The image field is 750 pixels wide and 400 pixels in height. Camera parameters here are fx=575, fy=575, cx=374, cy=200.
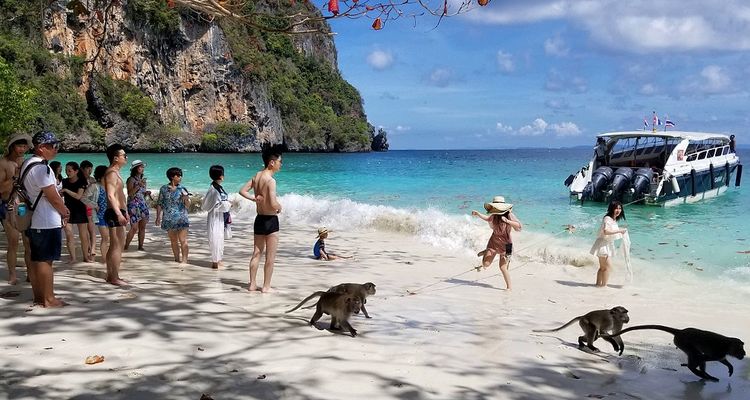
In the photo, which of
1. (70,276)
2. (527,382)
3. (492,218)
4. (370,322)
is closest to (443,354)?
(527,382)

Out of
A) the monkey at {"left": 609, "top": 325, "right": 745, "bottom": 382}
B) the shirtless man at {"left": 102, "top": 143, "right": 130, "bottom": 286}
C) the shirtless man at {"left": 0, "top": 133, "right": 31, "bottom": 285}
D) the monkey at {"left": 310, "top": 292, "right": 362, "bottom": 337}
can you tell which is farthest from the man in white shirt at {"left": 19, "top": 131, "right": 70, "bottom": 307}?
the monkey at {"left": 609, "top": 325, "right": 745, "bottom": 382}

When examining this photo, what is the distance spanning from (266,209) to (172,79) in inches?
2832

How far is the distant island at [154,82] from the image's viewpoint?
57250 millimetres

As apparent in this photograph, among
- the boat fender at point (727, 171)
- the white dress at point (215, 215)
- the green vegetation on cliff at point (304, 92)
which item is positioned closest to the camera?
the white dress at point (215, 215)

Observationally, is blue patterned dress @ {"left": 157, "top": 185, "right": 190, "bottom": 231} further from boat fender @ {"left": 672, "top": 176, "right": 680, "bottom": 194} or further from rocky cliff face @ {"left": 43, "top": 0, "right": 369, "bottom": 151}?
rocky cliff face @ {"left": 43, "top": 0, "right": 369, "bottom": 151}

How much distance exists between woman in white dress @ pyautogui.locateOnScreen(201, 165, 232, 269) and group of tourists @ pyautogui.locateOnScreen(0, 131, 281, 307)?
0.04ft

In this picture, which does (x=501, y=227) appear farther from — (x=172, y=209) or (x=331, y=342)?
(x=172, y=209)

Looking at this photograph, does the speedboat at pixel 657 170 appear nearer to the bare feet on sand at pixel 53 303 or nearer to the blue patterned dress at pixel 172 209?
the blue patterned dress at pixel 172 209

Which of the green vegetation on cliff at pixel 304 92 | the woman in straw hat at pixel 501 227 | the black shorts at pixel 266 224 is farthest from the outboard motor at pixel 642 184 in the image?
the green vegetation on cliff at pixel 304 92

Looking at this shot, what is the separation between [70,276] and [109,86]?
65.4 m

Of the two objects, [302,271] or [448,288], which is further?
[302,271]

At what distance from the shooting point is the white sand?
12.5ft

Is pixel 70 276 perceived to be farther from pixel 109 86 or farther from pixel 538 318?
pixel 109 86

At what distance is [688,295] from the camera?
7.91 metres
